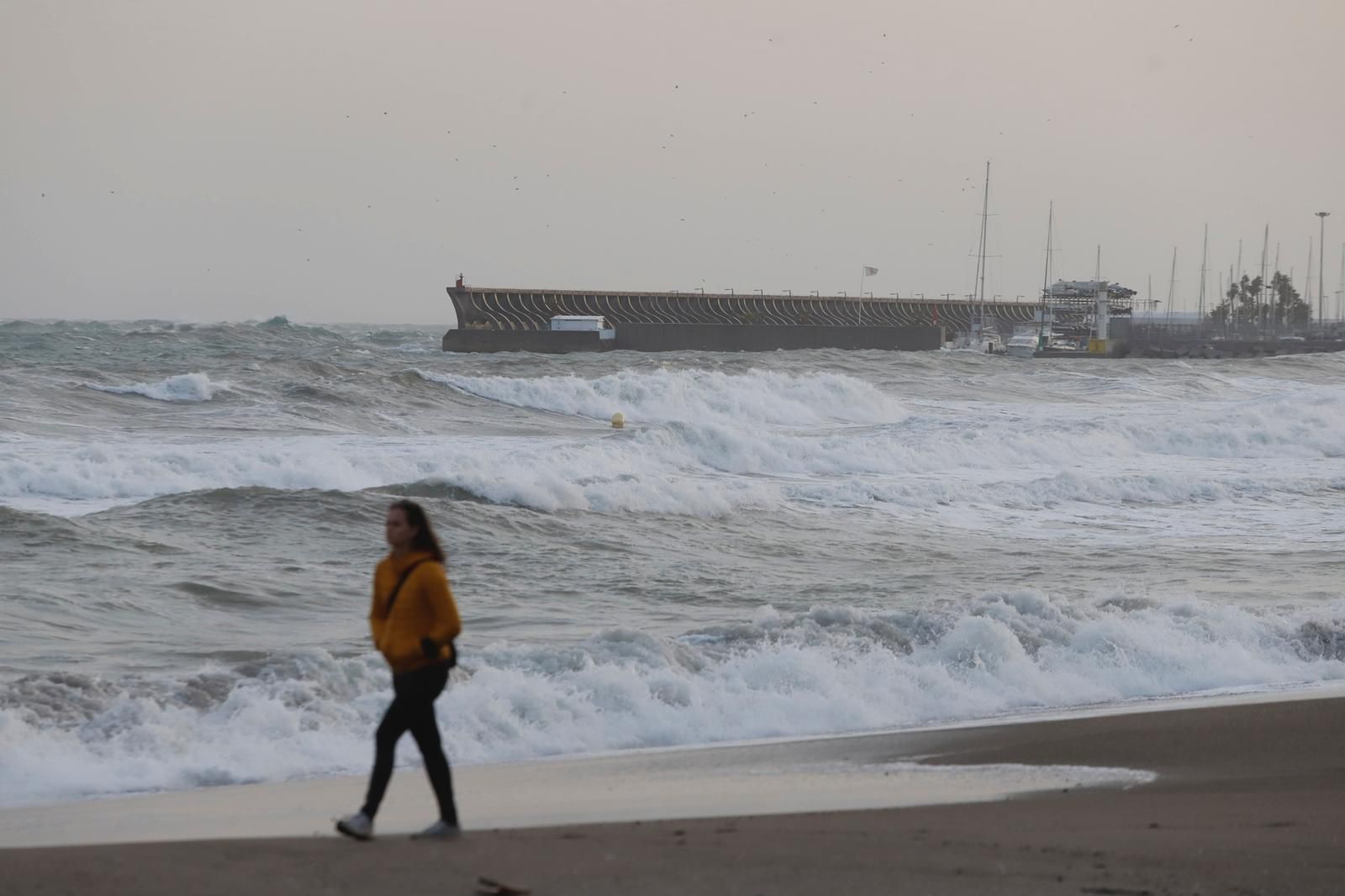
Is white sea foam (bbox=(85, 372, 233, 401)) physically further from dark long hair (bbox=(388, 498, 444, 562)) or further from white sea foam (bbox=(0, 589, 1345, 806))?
dark long hair (bbox=(388, 498, 444, 562))

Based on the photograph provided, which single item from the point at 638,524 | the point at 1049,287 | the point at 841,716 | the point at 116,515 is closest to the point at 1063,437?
the point at 638,524

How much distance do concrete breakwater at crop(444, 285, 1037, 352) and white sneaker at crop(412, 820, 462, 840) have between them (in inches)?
2685

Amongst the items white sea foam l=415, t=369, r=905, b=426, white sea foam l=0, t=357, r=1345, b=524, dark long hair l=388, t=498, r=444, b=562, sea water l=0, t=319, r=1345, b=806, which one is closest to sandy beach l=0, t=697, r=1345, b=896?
dark long hair l=388, t=498, r=444, b=562

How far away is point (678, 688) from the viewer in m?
8.85

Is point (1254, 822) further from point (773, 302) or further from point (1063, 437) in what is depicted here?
point (773, 302)

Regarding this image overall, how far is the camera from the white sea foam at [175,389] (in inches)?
1288

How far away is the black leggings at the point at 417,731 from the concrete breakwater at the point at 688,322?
68.2 meters

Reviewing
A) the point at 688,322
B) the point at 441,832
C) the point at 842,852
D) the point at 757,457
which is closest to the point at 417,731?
the point at 441,832

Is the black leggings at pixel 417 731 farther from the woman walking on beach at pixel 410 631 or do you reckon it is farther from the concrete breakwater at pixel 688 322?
the concrete breakwater at pixel 688 322

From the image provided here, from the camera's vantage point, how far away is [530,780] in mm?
7125

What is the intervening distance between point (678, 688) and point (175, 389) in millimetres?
27077

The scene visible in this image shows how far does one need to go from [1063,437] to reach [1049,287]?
64074 millimetres

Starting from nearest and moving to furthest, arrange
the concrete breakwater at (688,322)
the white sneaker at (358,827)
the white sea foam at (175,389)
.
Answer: the white sneaker at (358,827) < the white sea foam at (175,389) < the concrete breakwater at (688,322)

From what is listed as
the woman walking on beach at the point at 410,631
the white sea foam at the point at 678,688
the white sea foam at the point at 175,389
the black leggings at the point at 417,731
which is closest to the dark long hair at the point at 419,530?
the woman walking on beach at the point at 410,631
